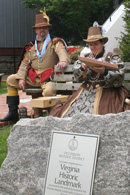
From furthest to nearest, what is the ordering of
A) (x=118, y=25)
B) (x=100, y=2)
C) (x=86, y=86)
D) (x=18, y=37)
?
1. (x=18, y=37)
2. (x=100, y=2)
3. (x=118, y=25)
4. (x=86, y=86)

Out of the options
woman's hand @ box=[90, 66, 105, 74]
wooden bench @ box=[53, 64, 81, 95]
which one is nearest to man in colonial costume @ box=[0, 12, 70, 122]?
wooden bench @ box=[53, 64, 81, 95]

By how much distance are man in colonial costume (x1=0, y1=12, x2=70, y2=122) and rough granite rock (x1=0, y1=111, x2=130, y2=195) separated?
2.63 meters

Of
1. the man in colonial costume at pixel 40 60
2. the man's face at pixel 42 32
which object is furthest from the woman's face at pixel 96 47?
the man's face at pixel 42 32

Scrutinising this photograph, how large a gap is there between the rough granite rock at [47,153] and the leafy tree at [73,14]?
12.6 metres

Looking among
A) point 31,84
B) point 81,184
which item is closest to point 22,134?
point 81,184

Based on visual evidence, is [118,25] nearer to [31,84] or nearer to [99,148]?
[31,84]

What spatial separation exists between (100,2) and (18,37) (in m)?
5.12

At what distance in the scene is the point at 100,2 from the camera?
15.4 m

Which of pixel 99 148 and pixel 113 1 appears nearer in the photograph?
pixel 99 148

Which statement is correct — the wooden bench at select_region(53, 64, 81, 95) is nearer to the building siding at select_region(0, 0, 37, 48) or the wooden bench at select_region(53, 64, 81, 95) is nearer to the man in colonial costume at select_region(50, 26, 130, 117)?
the man in colonial costume at select_region(50, 26, 130, 117)

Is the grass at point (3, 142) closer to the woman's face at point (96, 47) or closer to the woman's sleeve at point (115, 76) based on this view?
the woman's sleeve at point (115, 76)

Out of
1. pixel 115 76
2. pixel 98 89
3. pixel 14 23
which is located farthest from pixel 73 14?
pixel 115 76

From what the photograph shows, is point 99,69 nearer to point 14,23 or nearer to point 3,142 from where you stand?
point 3,142

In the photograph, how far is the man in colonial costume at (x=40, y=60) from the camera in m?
5.77
